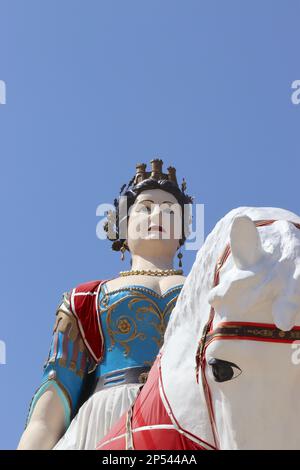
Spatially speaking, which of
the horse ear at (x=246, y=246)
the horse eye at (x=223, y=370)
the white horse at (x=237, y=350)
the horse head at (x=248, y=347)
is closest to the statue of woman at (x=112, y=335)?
the white horse at (x=237, y=350)

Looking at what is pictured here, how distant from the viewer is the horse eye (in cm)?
276

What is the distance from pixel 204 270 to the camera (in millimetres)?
3176

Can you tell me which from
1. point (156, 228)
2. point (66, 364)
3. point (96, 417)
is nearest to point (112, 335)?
point (66, 364)

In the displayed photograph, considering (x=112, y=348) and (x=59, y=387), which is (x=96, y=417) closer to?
(x=59, y=387)

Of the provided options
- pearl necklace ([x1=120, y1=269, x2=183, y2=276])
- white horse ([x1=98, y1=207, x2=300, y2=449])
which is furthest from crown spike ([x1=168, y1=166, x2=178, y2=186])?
white horse ([x1=98, y1=207, x2=300, y2=449])

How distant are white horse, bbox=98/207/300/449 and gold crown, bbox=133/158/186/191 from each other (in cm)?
276

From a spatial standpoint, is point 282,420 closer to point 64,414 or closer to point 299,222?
point 299,222

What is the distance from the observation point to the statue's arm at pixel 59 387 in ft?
15.4

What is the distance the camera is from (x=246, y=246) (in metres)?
2.86

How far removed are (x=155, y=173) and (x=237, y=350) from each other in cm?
331

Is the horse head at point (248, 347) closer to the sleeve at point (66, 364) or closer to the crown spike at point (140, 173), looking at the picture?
the sleeve at point (66, 364)

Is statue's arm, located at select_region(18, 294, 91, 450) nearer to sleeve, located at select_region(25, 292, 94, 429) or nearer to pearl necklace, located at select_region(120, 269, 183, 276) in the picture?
sleeve, located at select_region(25, 292, 94, 429)
